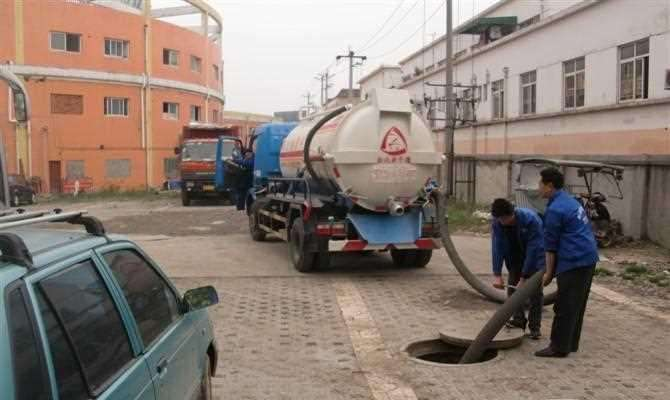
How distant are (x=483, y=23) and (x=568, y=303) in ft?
88.6

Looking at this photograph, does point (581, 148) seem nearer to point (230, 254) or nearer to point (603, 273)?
point (603, 273)

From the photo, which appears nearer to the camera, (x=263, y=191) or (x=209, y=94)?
(x=263, y=191)

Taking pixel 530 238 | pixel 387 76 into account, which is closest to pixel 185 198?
pixel 530 238

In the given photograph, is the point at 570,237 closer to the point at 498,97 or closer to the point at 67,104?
the point at 498,97

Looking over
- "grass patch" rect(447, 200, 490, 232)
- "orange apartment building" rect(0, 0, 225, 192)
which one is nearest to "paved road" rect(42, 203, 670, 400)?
"grass patch" rect(447, 200, 490, 232)

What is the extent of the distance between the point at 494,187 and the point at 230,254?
1112 cm

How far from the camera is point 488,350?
6508 mm

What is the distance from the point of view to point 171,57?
1631 inches

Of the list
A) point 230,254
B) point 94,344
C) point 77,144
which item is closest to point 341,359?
point 94,344

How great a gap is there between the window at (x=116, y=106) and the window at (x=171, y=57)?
409cm

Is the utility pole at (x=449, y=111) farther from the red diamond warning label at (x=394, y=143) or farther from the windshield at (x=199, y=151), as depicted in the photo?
the red diamond warning label at (x=394, y=143)

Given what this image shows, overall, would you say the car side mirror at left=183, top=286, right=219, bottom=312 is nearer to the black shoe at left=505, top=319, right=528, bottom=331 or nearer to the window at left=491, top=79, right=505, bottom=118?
the black shoe at left=505, top=319, right=528, bottom=331

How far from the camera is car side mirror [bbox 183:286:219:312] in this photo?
3828 mm

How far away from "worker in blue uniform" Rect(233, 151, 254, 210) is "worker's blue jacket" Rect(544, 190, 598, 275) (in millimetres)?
10231
